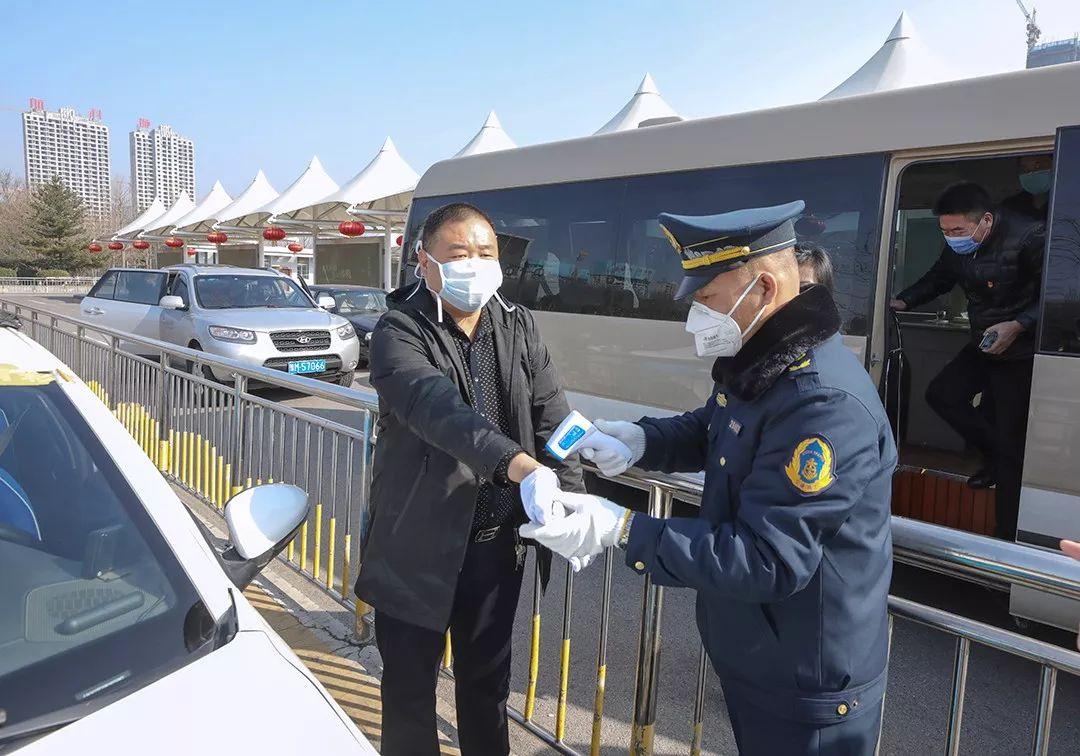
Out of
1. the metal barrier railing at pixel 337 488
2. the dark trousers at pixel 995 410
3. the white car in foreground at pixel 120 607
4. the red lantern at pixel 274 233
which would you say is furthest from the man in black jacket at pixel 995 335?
the red lantern at pixel 274 233

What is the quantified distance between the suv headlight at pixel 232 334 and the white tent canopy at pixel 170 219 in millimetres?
30078

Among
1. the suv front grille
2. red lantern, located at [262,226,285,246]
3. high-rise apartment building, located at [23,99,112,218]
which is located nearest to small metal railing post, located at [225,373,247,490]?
the suv front grille

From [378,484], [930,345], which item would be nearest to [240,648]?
[378,484]

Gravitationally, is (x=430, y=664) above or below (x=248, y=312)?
below

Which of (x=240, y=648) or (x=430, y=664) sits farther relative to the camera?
(x=430, y=664)

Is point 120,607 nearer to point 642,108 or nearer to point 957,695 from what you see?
point 957,695

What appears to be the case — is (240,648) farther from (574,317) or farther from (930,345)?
(930,345)

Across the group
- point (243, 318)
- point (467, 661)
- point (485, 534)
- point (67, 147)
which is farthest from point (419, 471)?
point (67, 147)

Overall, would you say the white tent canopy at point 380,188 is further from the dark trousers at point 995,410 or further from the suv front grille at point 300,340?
the dark trousers at point 995,410

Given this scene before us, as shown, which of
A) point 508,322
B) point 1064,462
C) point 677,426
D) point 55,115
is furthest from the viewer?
point 55,115

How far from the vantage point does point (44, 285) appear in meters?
50.0

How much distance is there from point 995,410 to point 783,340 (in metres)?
3.78

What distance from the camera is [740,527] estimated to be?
1.40m

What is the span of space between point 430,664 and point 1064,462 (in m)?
3.39
